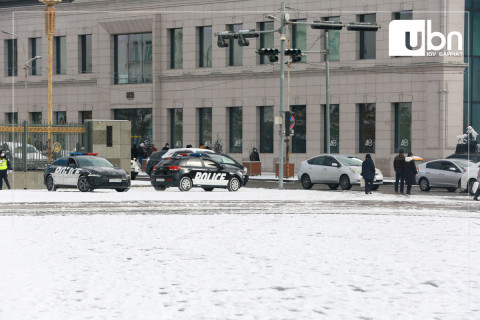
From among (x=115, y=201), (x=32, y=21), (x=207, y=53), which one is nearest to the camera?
(x=115, y=201)

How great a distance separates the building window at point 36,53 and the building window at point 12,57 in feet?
4.80

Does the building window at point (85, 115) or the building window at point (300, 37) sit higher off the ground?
the building window at point (300, 37)

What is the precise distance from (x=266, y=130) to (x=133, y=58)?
11650mm

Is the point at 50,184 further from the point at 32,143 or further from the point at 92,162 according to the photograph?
the point at 32,143

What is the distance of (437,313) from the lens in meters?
8.16

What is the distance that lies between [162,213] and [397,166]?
13.2 metres

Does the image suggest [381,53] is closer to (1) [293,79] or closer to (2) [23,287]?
(1) [293,79]

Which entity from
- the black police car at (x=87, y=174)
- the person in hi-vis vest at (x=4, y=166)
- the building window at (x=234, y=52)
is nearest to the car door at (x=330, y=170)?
the black police car at (x=87, y=174)

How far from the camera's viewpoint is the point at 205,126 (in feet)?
187

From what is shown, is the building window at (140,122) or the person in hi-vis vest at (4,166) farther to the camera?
the building window at (140,122)

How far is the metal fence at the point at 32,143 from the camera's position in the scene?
35375 millimetres

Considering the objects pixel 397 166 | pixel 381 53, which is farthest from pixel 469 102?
pixel 397 166

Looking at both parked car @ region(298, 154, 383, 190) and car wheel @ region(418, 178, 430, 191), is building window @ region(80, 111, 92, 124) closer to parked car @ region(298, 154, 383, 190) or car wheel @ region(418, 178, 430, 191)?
parked car @ region(298, 154, 383, 190)

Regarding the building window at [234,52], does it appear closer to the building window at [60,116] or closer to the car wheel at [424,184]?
the building window at [60,116]
